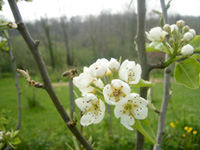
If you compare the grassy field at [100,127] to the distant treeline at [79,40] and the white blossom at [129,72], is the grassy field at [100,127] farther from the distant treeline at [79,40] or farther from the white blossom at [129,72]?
the distant treeline at [79,40]

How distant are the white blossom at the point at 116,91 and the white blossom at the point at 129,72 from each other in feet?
0.19

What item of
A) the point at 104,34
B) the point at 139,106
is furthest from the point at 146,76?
the point at 104,34

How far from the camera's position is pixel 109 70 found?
990mm

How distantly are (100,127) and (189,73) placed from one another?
4304mm

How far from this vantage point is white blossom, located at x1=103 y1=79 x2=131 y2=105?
0.84 meters

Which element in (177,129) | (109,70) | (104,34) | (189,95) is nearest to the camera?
(109,70)

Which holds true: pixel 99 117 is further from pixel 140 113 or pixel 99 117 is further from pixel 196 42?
pixel 196 42

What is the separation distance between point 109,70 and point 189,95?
8813 mm

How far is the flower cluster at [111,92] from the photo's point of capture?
33.8 inches

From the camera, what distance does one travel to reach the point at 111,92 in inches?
34.0

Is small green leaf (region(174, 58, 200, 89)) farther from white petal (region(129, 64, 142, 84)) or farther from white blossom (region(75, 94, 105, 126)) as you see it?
white blossom (region(75, 94, 105, 126))

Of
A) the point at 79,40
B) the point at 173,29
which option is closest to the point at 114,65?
the point at 173,29

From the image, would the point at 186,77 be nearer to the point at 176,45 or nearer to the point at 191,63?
the point at 191,63

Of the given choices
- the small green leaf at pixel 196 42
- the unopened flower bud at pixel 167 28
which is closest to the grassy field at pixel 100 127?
the small green leaf at pixel 196 42
